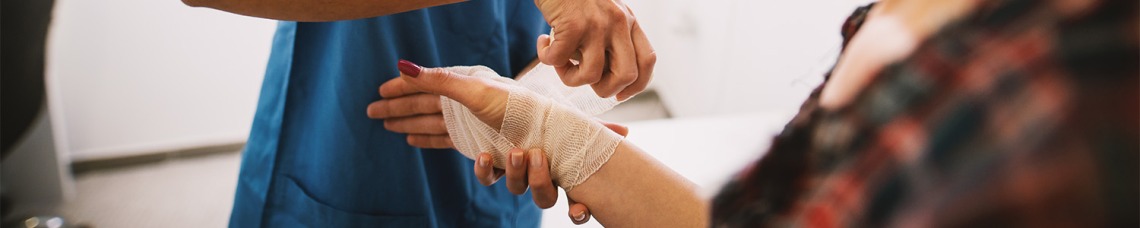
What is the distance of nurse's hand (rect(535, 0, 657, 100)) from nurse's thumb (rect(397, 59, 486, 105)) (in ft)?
0.29

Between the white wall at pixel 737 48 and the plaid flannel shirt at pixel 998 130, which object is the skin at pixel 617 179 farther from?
the white wall at pixel 737 48

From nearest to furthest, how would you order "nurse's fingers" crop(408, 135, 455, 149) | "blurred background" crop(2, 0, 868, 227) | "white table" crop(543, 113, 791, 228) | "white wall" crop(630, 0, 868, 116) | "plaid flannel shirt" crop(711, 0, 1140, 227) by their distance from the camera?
"plaid flannel shirt" crop(711, 0, 1140, 227)
"nurse's fingers" crop(408, 135, 455, 149)
"white table" crop(543, 113, 791, 228)
"white wall" crop(630, 0, 868, 116)
"blurred background" crop(2, 0, 868, 227)

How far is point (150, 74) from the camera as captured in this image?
218 centimetres

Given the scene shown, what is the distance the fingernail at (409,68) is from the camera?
2.43 ft

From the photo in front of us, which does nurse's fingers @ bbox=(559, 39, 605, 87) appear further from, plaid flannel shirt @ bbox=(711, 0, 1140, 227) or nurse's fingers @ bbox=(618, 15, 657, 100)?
plaid flannel shirt @ bbox=(711, 0, 1140, 227)

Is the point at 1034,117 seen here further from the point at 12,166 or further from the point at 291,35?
the point at 12,166

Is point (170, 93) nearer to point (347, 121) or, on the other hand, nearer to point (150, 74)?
point (150, 74)

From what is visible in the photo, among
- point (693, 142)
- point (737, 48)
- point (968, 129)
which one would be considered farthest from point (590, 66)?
point (737, 48)

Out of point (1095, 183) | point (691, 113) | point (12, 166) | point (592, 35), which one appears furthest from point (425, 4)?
point (691, 113)

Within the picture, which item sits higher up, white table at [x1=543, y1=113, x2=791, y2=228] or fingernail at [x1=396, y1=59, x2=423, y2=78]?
fingernail at [x1=396, y1=59, x2=423, y2=78]

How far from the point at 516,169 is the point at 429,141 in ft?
0.38

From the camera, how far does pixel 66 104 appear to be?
217 cm

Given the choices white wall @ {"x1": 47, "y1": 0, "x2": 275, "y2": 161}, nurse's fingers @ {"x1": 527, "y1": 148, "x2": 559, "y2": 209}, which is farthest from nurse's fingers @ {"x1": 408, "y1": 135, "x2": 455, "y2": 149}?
white wall @ {"x1": 47, "y1": 0, "x2": 275, "y2": 161}

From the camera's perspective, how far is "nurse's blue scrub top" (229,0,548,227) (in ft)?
2.52
